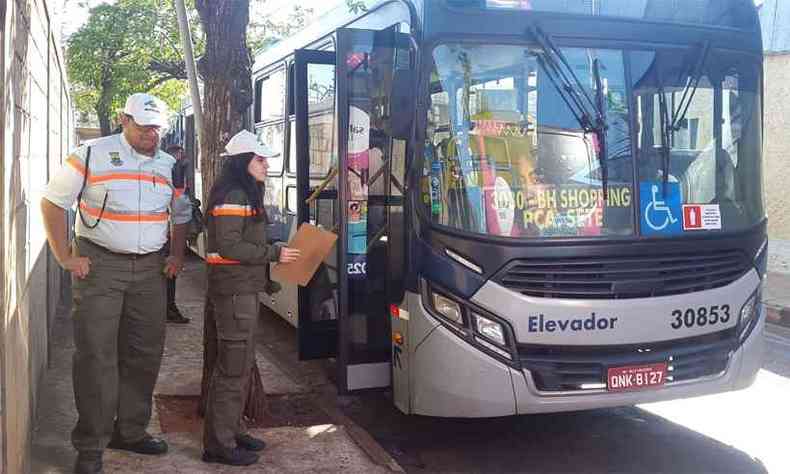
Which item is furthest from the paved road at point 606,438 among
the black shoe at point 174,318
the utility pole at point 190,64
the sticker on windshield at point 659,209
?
the black shoe at point 174,318

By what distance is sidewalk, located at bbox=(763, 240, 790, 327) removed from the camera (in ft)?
36.7

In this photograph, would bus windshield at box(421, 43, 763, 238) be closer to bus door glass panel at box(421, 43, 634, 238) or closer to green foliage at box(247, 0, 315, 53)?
bus door glass panel at box(421, 43, 634, 238)

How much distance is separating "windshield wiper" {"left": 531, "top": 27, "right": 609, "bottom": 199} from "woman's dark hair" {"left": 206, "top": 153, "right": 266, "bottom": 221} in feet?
5.88

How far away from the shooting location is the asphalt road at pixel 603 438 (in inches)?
211

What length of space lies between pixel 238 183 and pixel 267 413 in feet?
6.50

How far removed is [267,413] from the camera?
6031mm

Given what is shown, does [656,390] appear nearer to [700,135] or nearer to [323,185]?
[700,135]

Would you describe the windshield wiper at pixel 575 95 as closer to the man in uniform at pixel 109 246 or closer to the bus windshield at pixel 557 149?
the bus windshield at pixel 557 149

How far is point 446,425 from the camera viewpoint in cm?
621

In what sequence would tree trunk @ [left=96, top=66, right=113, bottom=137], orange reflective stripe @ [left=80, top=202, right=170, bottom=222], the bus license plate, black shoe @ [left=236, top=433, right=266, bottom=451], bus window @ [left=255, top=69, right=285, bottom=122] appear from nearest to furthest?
1. orange reflective stripe @ [left=80, top=202, right=170, bottom=222]
2. the bus license plate
3. black shoe @ [left=236, top=433, right=266, bottom=451]
4. bus window @ [left=255, top=69, right=285, bottom=122]
5. tree trunk @ [left=96, top=66, right=113, bottom=137]

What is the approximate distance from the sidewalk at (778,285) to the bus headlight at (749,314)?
17.0 ft

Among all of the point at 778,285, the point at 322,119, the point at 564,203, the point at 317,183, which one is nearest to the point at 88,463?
the point at 564,203

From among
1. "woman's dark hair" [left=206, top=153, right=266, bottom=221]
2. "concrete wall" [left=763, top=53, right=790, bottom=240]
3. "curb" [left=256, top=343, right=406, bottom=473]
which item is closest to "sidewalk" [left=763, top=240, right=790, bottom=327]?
"concrete wall" [left=763, top=53, right=790, bottom=240]

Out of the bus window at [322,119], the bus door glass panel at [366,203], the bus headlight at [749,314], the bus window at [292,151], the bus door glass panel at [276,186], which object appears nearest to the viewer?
the bus headlight at [749,314]
